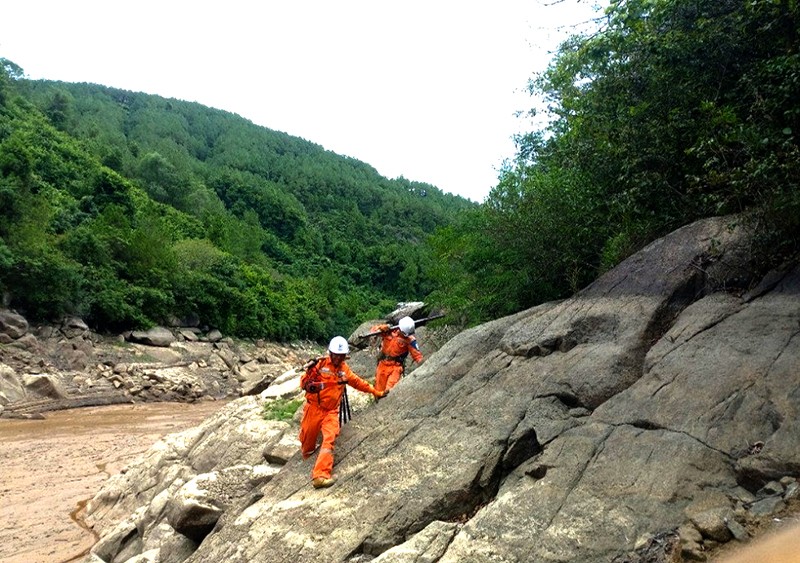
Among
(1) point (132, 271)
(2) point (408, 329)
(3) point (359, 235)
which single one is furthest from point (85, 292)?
(3) point (359, 235)

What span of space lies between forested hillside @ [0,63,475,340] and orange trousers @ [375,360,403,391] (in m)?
8.04

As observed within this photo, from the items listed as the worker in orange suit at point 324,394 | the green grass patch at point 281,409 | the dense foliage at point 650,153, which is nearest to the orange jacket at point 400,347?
the green grass patch at point 281,409

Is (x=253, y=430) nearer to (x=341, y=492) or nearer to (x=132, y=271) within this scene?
(x=341, y=492)

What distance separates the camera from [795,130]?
8375 millimetres

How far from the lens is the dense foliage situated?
8391mm

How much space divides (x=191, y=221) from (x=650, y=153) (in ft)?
224

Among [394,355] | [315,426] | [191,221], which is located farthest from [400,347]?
[191,221]

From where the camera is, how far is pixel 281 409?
1215cm

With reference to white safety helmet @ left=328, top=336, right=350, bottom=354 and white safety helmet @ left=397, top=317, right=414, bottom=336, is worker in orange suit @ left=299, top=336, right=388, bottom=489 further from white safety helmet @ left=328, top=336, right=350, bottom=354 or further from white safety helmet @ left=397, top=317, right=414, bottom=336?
white safety helmet @ left=397, top=317, right=414, bottom=336

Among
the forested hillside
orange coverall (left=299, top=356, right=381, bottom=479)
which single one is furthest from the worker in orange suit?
the forested hillside

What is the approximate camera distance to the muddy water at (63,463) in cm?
1194

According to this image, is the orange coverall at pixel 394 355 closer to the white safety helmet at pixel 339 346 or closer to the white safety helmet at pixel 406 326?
the white safety helmet at pixel 406 326

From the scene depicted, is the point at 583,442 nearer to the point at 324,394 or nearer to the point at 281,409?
the point at 324,394

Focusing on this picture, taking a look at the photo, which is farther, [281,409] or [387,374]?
[281,409]
